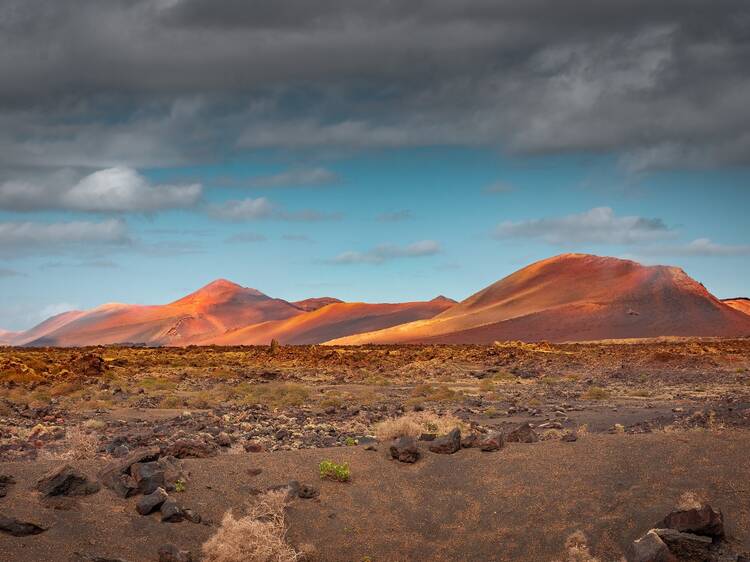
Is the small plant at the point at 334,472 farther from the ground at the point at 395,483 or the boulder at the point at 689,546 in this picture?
the boulder at the point at 689,546

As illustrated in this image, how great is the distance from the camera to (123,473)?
12461 millimetres

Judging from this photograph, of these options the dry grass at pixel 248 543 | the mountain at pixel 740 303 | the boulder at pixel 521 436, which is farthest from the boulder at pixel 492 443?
the mountain at pixel 740 303

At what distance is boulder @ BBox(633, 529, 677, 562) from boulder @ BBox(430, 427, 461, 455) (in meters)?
4.49

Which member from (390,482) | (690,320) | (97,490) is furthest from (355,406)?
(690,320)

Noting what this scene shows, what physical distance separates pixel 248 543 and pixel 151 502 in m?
1.80

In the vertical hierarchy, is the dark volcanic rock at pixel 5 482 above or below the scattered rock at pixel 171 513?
above

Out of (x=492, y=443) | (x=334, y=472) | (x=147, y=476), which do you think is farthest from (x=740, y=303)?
(x=147, y=476)

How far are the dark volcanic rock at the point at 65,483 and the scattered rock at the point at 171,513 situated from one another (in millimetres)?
1235

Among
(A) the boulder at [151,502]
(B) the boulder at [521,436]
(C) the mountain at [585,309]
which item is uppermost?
(C) the mountain at [585,309]

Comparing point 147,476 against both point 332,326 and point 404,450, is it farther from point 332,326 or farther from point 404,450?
point 332,326

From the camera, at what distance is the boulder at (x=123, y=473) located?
1212 centimetres

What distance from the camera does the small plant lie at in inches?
529

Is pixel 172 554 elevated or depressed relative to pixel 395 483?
depressed

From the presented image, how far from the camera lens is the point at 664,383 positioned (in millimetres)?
38656
